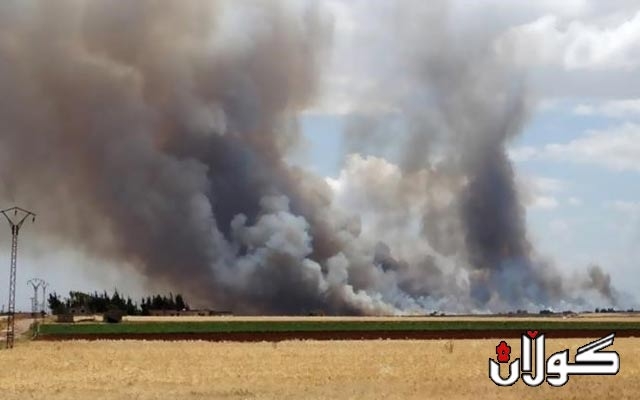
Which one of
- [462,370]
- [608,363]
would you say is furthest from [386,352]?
[608,363]

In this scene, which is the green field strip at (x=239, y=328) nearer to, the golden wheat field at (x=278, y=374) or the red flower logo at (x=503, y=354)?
the golden wheat field at (x=278, y=374)

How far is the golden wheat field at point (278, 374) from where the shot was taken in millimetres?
49875

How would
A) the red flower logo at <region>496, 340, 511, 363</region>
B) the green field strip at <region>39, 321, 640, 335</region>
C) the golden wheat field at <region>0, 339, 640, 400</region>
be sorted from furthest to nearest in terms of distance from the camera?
the green field strip at <region>39, 321, 640, 335</region> → the red flower logo at <region>496, 340, 511, 363</region> → the golden wheat field at <region>0, 339, 640, 400</region>

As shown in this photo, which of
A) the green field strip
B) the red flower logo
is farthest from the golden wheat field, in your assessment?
the green field strip

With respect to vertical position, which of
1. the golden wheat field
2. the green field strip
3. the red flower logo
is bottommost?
the green field strip

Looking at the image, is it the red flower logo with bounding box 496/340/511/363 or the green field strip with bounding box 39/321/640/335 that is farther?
the green field strip with bounding box 39/321/640/335

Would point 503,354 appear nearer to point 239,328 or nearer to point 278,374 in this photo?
point 278,374

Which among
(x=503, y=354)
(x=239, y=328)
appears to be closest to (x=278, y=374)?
(x=503, y=354)

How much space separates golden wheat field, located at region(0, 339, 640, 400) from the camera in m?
49.9

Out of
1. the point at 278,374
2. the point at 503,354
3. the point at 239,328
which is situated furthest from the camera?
the point at 239,328

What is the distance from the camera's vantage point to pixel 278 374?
58906mm

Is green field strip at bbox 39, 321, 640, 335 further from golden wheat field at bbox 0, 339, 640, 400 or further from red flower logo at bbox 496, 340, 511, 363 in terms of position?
red flower logo at bbox 496, 340, 511, 363

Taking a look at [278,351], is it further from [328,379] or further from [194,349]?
[328,379]

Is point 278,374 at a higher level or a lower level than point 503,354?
lower
